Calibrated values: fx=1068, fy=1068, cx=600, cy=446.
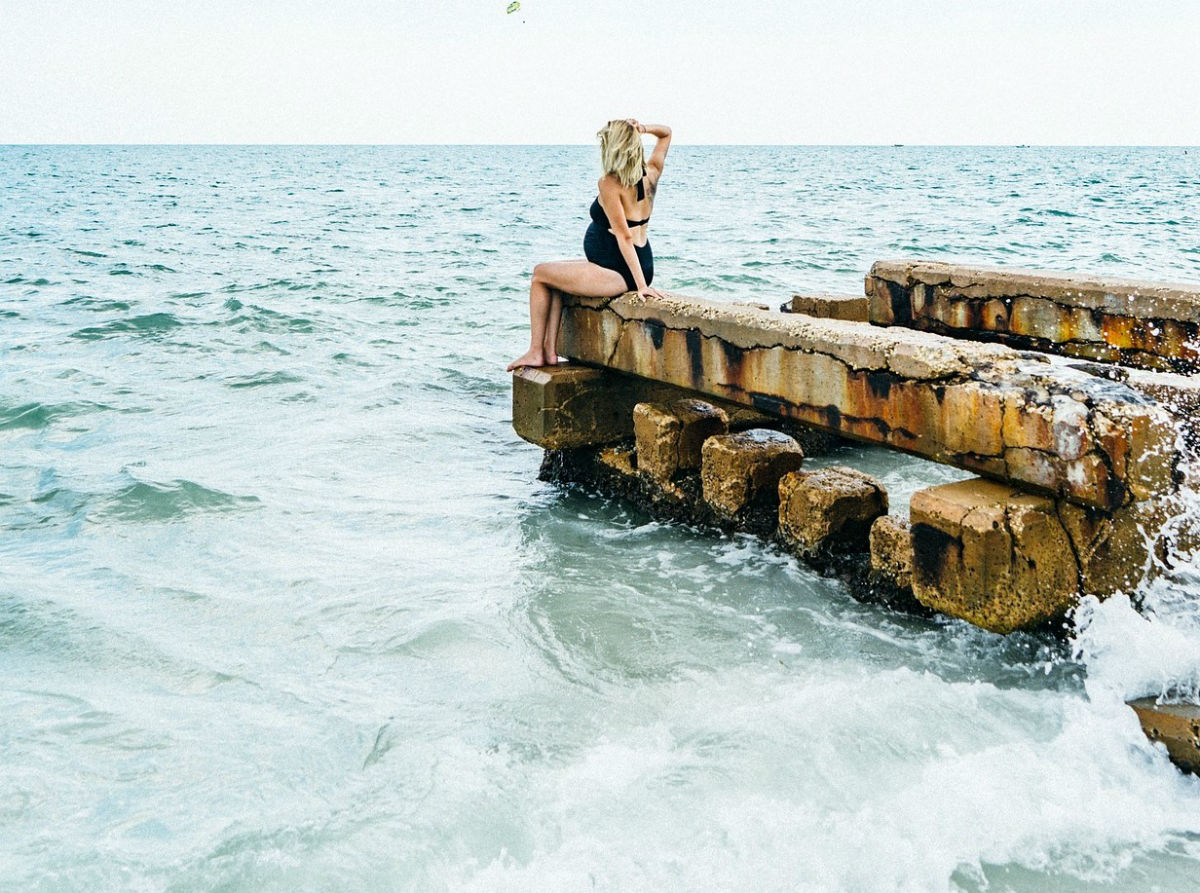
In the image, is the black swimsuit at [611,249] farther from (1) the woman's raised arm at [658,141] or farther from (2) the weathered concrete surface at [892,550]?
(2) the weathered concrete surface at [892,550]

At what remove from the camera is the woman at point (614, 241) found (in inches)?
232

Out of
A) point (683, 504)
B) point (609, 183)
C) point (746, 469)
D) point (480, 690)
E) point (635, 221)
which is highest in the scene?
point (609, 183)

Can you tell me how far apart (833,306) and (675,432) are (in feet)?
8.11

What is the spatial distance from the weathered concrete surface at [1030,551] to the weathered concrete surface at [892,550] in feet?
1.86

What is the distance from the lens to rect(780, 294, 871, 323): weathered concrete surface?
307 inches

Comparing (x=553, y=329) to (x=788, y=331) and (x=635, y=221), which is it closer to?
(x=635, y=221)

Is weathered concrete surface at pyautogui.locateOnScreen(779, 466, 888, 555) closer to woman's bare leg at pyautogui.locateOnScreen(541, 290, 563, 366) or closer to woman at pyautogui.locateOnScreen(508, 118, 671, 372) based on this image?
woman at pyautogui.locateOnScreen(508, 118, 671, 372)

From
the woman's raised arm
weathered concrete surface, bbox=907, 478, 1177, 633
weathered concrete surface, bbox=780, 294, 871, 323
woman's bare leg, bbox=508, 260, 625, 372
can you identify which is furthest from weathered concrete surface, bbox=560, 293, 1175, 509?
weathered concrete surface, bbox=780, 294, 871, 323

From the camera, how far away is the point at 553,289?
6.14 meters

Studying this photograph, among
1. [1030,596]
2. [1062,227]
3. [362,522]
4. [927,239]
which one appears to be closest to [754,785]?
[1030,596]

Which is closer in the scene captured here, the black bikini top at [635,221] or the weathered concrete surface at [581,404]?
the black bikini top at [635,221]

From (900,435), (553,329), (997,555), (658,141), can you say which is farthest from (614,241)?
(997,555)

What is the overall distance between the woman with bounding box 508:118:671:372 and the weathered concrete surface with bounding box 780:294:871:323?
2045 mm

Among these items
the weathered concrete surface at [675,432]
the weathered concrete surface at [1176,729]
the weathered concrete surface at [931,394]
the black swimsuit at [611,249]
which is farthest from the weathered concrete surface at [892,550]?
the black swimsuit at [611,249]
